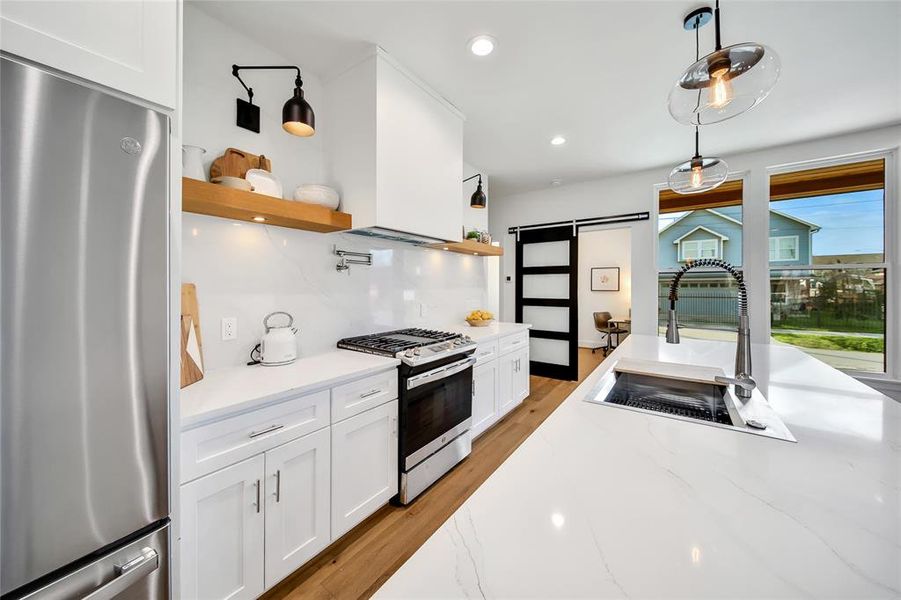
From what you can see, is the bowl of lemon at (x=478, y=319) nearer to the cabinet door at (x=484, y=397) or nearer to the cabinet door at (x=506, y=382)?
the cabinet door at (x=506, y=382)

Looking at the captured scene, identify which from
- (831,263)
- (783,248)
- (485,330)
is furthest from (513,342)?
(831,263)

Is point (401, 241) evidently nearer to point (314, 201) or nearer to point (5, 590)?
point (314, 201)

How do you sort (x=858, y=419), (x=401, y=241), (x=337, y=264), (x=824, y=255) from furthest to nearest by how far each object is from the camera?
(x=824, y=255), (x=401, y=241), (x=337, y=264), (x=858, y=419)

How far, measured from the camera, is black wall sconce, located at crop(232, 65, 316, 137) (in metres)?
1.62

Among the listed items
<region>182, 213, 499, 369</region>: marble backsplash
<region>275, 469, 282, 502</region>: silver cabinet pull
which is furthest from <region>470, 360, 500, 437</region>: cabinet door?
<region>275, 469, 282, 502</region>: silver cabinet pull

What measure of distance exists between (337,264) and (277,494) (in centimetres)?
135

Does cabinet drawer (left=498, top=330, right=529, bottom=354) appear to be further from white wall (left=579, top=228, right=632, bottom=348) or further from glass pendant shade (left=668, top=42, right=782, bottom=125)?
white wall (left=579, top=228, right=632, bottom=348)

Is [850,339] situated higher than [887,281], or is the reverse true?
[887,281]

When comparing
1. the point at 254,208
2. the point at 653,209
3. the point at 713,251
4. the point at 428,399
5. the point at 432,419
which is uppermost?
the point at 653,209

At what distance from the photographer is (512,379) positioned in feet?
11.0

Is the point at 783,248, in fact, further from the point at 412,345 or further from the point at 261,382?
the point at 261,382

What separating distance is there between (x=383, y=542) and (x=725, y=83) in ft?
8.16

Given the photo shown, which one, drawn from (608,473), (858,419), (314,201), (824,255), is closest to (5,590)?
(608,473)

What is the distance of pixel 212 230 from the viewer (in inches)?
65.2
